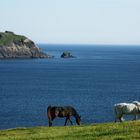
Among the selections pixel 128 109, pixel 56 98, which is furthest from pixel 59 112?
pixel 56 98

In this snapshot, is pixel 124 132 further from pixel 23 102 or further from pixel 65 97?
pixel 65 97

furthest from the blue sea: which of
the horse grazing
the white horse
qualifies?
the white horse

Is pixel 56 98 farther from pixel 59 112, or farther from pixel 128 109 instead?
pixel 128 109

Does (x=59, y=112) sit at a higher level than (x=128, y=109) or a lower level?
lower

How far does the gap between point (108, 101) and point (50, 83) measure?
50257 mm

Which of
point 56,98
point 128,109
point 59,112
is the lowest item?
point 56,98

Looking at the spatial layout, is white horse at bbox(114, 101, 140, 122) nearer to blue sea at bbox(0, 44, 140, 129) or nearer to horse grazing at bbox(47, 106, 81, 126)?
horse grazing at bbox(47, 106, 81, 126)

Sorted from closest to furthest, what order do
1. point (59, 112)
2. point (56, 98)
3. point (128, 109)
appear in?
point (128, 109) < point (59, 112) < point (56, 98)

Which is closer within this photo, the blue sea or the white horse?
the white horse

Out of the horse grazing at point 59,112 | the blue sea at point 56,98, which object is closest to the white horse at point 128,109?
the horse grazing at point 59,112

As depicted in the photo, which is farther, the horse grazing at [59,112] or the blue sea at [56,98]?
the blue sea at [56,98]

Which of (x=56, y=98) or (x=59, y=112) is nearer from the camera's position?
(x=59, y=112)

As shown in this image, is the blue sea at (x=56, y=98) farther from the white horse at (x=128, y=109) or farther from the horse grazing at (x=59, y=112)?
the white horse at (x=128, y=109)

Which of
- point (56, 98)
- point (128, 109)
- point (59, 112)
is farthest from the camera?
point (56, 98)
